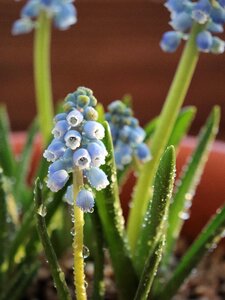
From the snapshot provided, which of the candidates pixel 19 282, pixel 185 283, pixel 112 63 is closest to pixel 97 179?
pixel 19 282

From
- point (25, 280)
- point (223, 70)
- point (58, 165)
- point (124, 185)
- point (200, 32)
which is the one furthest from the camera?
point (223, 70)

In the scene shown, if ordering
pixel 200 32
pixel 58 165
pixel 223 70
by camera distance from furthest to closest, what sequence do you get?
pixel 223 70 < pixel 200 32 < pixel 58 165

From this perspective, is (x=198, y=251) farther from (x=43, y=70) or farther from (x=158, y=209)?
(x=43, y=70)

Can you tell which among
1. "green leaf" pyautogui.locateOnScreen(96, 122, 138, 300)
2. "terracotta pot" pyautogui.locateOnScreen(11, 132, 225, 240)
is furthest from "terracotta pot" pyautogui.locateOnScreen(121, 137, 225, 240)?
"green leaf" pyautogui.locateOnScreen(96, 122, 138, 300)

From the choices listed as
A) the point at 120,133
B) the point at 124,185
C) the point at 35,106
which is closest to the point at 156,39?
the point at 35,106

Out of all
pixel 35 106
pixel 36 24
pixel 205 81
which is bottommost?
pixel 35 106

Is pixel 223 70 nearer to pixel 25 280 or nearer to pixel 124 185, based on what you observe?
pixel 124 185
